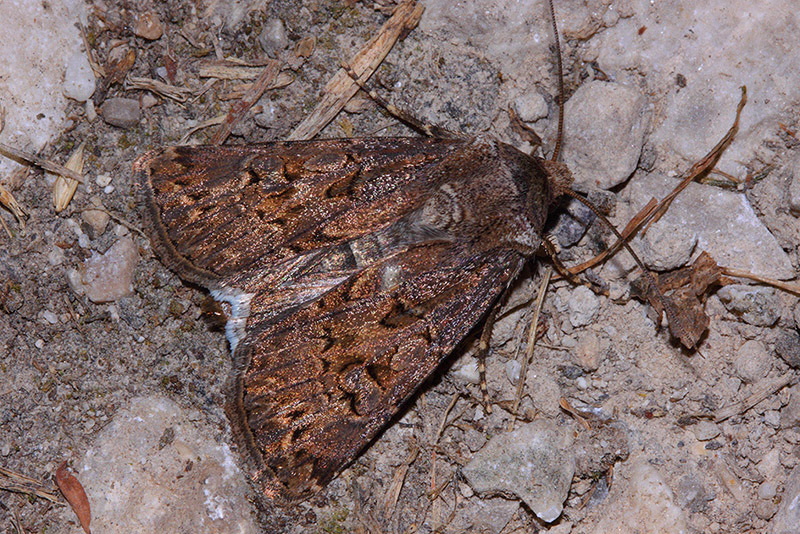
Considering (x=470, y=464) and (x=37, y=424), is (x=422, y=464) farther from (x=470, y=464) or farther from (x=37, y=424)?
(x=37, y=424)

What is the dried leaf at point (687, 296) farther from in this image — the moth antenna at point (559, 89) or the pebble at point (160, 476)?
the pebble at point (160, 476)

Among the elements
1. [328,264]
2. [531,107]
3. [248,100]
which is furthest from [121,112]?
[531,107]

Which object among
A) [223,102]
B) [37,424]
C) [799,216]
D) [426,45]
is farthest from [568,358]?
[37,424]

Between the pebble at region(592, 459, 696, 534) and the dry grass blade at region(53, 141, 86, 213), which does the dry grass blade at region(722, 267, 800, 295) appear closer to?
the pebble at region(592, 459, 696, 534)

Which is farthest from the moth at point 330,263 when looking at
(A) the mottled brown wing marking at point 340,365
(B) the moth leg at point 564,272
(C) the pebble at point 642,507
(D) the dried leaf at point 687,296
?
(C) the pebble at point 642,507

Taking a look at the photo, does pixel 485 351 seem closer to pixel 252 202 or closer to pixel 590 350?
pixel 590 350
